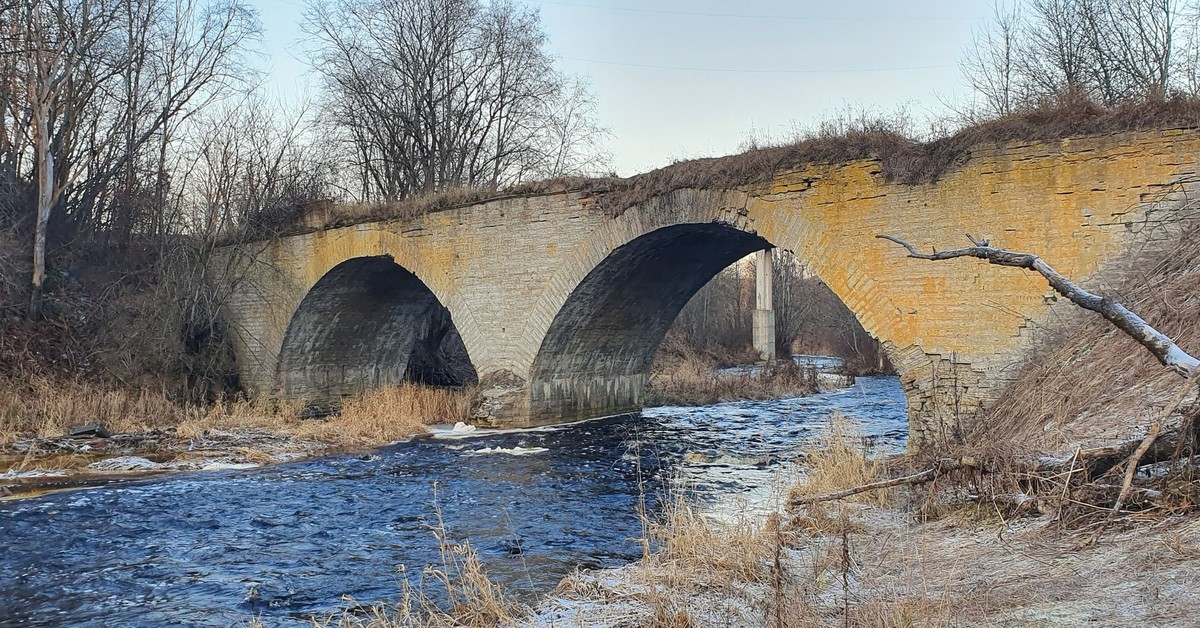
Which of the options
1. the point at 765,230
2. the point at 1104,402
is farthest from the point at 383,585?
the point at 765,230

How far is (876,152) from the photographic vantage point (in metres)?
10.0

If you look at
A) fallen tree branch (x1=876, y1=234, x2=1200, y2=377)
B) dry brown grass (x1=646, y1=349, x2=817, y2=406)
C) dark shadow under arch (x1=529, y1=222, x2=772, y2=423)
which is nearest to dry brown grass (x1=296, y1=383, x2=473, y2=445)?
dark shadow under arch (x1=529, y1=222, x2=772, y2=423)

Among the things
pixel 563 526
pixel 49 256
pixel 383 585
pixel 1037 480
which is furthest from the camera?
pixel 49 256

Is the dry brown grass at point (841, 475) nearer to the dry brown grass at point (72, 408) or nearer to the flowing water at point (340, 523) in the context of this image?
the flowing water at point (340, 523)

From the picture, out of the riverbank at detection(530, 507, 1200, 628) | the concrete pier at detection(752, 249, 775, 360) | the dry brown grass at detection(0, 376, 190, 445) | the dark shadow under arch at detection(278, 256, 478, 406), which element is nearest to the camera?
the riverbank at detection(530, 507, 1200, 628)

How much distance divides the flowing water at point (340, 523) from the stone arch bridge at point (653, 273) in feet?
6.22

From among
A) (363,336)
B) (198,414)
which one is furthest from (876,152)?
(363,336)

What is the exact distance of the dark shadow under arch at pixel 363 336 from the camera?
54.4 feet

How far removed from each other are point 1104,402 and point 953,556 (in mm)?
2349

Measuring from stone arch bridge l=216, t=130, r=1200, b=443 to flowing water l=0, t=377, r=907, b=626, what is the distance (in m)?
1.90

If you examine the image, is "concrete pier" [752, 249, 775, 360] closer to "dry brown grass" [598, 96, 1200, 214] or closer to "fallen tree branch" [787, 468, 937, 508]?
"dry brown grass" [598, 96, 1200, 214]

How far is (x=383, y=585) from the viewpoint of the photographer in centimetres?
575

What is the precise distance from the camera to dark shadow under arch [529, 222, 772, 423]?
13000 mm

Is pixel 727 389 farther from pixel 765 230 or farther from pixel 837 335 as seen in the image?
pixel 837 335
